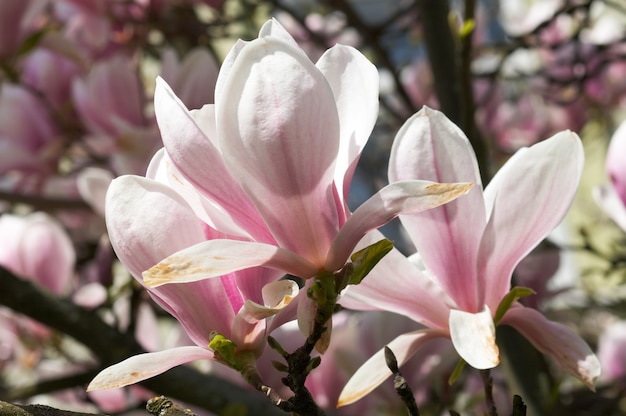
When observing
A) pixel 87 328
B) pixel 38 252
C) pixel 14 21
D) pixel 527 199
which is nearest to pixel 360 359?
pixel 87 328

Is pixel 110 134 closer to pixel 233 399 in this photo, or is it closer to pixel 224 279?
pixel 233 399

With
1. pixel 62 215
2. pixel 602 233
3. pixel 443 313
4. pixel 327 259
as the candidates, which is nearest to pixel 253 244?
pixel 327 259

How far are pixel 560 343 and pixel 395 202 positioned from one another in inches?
6.0

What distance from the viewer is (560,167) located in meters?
0.47

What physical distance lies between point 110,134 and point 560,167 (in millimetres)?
819

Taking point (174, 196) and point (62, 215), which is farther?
point (62, 215)

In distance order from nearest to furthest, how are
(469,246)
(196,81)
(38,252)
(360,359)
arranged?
1. (469,246)
2. (360,359)
3. (196,81)
4. (38,252)

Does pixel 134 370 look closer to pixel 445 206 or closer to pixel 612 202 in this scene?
pixel 445 206

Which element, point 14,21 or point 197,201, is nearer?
point 197,201

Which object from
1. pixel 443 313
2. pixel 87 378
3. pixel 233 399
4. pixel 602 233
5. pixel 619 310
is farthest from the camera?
pixel 602 233

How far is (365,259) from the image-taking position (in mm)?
425

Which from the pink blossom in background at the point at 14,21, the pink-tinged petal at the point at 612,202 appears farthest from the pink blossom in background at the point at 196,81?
the pink-tinged petal at the point at 612,202

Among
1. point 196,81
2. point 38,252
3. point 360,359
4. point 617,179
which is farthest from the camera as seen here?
point 38,252

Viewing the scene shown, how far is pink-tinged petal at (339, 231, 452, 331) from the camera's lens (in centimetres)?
49
